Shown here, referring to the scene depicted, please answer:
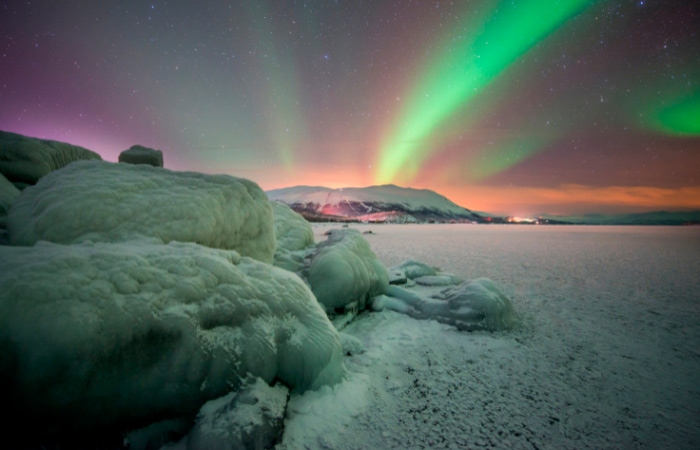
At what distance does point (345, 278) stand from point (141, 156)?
4549 mm

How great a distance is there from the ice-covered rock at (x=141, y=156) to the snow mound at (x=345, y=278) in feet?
12.4

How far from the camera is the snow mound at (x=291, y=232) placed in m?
6.21

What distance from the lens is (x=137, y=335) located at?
1525 millimetres

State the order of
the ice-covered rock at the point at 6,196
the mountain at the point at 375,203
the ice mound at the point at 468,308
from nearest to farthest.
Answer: the ice-covered rock at the point at 6,196 → the ice mound at the point at 468,308 → the mountain at the point at 375,203

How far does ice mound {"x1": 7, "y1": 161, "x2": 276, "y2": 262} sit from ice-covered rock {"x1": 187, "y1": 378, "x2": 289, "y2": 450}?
1839mm

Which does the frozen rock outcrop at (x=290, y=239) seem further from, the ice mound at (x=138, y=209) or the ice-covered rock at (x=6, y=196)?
the ice-covered rock at (x=6, y=196)

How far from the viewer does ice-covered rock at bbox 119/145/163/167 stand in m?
5.01

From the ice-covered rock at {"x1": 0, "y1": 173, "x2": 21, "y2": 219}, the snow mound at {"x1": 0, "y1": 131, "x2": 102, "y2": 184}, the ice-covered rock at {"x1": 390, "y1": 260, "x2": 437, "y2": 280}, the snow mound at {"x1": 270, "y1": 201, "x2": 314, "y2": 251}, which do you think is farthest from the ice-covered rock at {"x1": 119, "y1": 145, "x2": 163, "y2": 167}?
the ice-covered rock at {"x1": 390, "y1": 260, "x2": 437, "y2": 280}

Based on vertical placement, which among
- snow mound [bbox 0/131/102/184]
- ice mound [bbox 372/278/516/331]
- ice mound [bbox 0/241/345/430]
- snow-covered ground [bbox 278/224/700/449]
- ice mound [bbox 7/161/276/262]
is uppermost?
snow mound [bbox 0/131/102/184]

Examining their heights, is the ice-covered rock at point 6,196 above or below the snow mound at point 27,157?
below

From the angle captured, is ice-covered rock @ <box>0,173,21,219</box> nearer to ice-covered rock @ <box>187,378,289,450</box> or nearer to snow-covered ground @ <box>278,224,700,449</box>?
ice-covered rock @ <box>187,378,289,450</box>

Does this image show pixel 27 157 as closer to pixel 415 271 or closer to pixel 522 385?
pixel 415 271

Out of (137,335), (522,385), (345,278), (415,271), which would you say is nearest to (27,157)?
(137,335)

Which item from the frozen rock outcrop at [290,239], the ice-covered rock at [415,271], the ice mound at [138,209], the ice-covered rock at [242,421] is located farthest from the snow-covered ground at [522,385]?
the ice-covered rock at [415,271]
